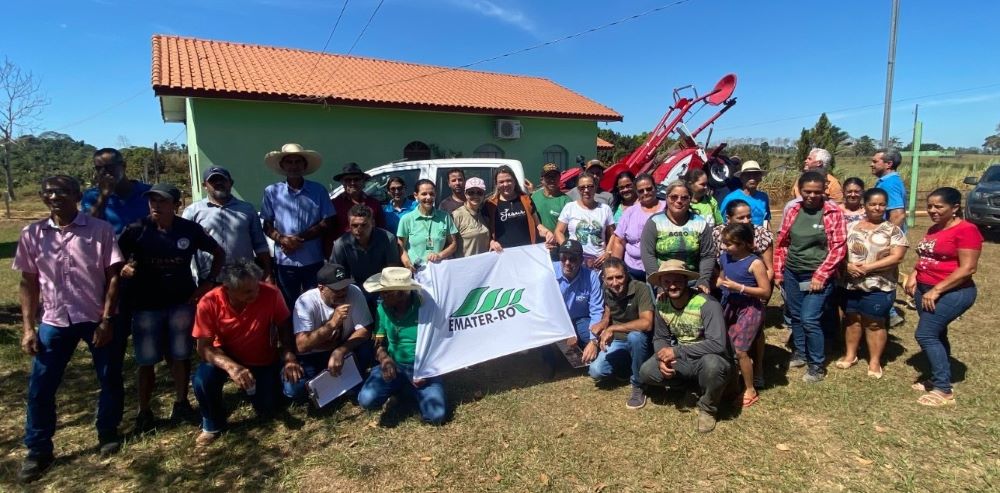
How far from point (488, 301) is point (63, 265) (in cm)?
291

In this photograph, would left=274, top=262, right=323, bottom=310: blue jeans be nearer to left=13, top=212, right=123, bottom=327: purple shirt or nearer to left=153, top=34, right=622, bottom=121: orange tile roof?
left=13, top=212, right=123, bottom=327: purple shirt

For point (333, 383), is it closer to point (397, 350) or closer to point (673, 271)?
point (397, 350)

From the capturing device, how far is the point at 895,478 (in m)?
2.96

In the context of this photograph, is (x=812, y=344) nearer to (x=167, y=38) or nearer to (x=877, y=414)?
(x=877, y=414)

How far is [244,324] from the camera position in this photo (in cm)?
362

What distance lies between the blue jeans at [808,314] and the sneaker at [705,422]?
1319 mm

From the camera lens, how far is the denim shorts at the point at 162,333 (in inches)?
140

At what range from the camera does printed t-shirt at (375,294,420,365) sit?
4035 mm

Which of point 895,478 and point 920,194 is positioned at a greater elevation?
point 920,194

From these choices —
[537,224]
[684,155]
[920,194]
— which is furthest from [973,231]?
[920,194]

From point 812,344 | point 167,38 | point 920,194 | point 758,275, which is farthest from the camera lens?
point 920,194

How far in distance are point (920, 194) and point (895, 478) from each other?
863 inches

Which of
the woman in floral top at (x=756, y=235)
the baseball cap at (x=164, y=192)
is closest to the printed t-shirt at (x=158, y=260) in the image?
the baseball cap at (x=164, y=192)

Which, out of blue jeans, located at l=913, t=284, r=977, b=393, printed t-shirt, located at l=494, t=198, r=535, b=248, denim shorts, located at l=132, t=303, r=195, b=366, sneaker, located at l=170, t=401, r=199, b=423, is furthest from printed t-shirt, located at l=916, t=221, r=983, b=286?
sneaker, located at l=170, t=401, r=199, b=423
